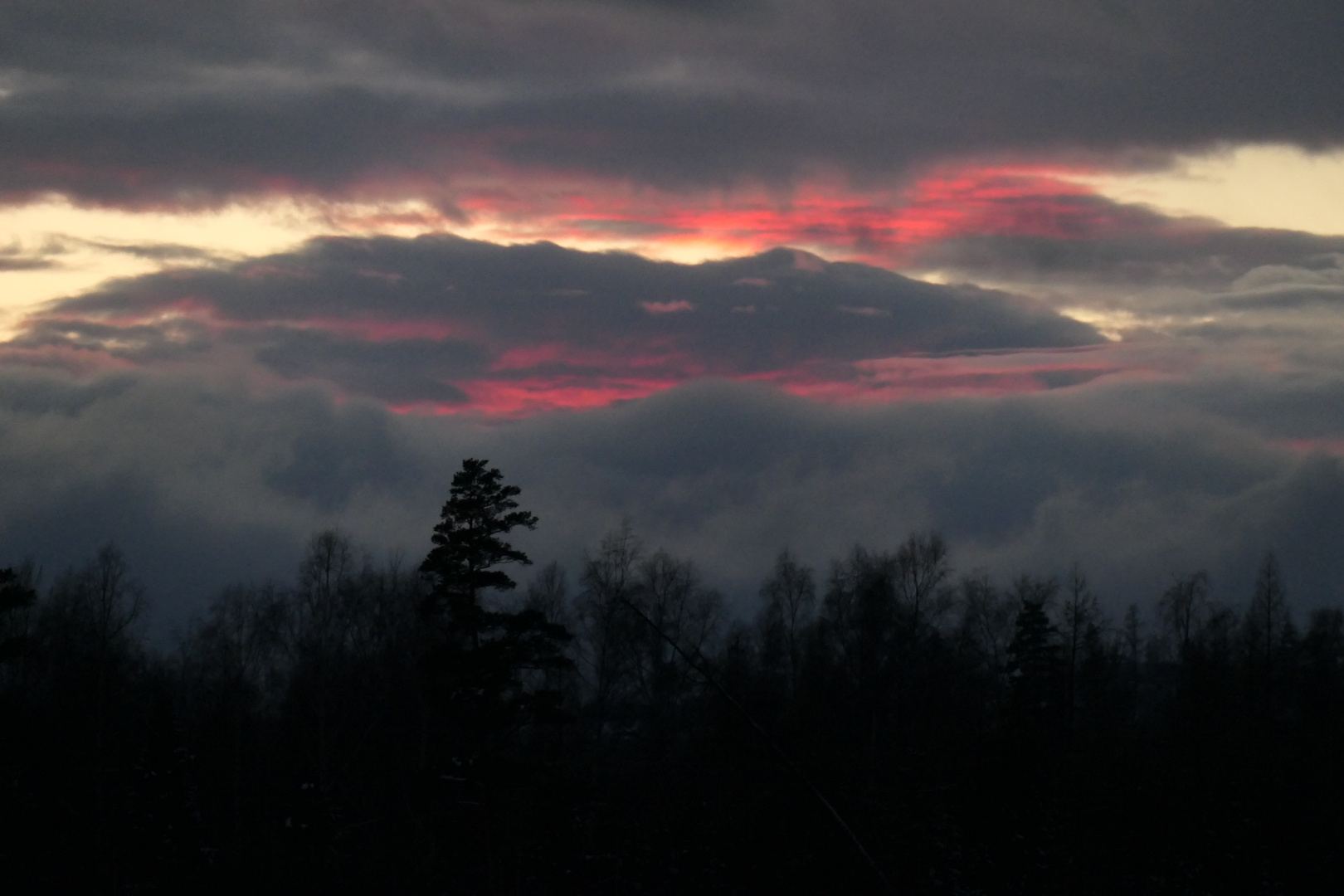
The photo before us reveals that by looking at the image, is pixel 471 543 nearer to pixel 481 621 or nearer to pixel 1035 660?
pixel 481 621

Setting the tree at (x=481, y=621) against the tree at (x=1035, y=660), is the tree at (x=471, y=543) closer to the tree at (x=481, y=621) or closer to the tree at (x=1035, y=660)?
the tree at (x=481, y=621)

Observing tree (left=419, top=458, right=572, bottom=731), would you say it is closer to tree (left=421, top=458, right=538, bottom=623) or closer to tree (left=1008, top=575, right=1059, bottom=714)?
tree (left=421, top=458, right=538, bottom=623)

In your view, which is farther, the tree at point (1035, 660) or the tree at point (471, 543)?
the tree at point (1035, 660)

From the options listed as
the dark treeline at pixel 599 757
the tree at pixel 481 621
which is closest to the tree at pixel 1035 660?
the dark treeline at pixel 599 757

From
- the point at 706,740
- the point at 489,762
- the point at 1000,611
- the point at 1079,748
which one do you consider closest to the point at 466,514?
the point at 489,762

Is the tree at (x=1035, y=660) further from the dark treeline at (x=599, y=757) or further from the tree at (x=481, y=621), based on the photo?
the tree at (x=481, y=621)

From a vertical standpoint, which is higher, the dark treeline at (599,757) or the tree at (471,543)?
the tree at (471,543)

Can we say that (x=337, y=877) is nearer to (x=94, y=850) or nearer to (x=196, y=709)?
(x=94, y=850)

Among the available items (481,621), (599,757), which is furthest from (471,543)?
(599,757)

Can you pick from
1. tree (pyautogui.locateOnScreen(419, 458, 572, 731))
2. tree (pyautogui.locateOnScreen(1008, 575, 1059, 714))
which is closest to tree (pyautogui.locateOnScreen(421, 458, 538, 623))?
tree (pyautogui.locateOnScreen(419, 458, 572, 731))

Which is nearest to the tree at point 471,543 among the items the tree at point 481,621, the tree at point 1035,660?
the tree at point 481,621

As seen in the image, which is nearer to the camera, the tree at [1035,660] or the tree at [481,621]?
the tree at [481,621]

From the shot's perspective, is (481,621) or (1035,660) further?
(1035,660)

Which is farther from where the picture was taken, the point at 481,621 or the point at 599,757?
the point at 599,757
